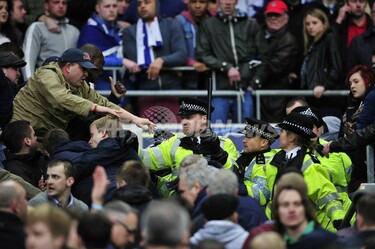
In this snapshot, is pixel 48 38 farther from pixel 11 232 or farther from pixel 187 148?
pixel 11 232

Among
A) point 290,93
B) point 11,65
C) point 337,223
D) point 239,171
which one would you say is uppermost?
point 11,65

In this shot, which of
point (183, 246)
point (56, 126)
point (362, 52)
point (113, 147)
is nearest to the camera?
point (183, 246)

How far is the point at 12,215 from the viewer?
13.2m

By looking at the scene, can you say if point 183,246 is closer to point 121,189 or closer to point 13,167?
point 121,189

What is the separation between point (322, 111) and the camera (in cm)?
1928

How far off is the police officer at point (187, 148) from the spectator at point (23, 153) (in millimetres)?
1149

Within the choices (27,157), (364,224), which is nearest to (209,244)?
(364,224)

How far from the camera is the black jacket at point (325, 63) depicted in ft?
63.1

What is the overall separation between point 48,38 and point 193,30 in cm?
198

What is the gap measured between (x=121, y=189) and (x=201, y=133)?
263cm

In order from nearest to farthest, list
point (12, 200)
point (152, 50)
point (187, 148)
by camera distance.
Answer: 1. point (12, 200)
2. point (187, 148)
3. point (152, 50)

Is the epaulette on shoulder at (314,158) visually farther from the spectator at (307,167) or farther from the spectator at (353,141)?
the spectator at (353,141)

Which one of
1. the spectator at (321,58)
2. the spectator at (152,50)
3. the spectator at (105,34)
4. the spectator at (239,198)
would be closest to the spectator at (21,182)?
the spectator at (239,198)

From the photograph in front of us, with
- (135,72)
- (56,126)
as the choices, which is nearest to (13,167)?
(56,126)
